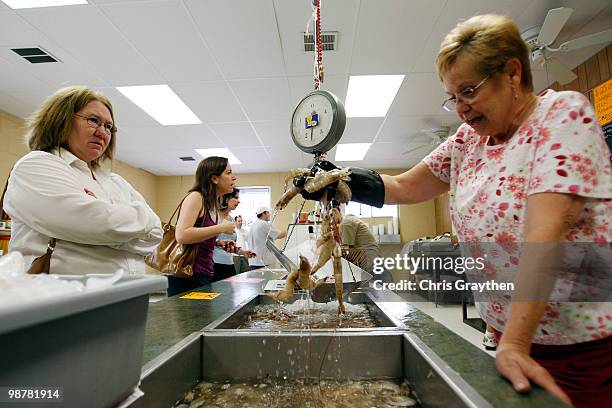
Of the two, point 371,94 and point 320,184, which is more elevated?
point 371,94

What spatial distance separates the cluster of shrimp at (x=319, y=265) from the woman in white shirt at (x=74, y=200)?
756 millimetres

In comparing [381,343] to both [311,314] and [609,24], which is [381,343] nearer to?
[311,314]

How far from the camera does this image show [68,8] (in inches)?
108

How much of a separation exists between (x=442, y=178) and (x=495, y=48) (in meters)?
0.53

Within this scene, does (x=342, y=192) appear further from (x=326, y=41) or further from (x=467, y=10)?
(x=467, y=10)

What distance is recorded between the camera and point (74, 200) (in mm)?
1271

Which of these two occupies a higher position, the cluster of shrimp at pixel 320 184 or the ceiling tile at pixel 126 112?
the ceiling tile at pixel 126 112

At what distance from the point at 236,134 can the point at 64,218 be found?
474 cm

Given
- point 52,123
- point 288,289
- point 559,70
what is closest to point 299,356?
point 288,289

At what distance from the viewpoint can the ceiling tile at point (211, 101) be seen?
411cm

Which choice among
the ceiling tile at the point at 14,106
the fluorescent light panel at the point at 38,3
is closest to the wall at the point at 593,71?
the fluorescent light panel at the point at 38,3

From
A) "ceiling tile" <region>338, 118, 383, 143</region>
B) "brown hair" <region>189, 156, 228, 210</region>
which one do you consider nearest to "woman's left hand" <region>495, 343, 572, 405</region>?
"brown hair" <region>189, 156, 228, 210</region>

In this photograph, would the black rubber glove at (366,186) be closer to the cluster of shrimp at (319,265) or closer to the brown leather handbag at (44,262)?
the cluster of shrimp at (319,265)

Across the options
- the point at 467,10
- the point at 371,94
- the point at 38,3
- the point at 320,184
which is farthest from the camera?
the point at 371,94
